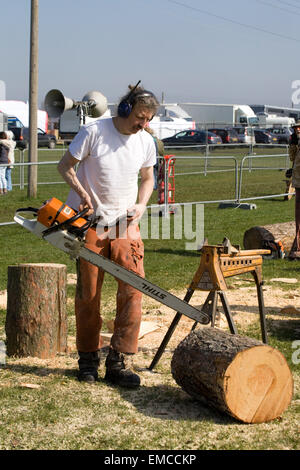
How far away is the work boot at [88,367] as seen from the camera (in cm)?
492

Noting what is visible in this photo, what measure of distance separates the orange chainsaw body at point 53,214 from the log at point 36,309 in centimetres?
113

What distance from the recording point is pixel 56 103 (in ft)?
46.3

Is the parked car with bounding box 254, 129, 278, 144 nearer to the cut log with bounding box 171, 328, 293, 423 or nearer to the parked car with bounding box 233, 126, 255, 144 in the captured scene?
the parked car with bounding box 233, 126, 255, 144

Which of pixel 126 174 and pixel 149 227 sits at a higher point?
pixel 126 174

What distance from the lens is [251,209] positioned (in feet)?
51.7

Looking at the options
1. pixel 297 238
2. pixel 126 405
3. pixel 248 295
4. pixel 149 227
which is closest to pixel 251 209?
pixel 149 227

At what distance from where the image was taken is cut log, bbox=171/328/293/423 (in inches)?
166

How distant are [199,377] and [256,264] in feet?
4.28

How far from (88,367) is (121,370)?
0.24 metres

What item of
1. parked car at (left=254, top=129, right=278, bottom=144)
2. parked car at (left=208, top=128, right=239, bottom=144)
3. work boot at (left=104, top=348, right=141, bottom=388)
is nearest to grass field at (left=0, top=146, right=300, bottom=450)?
work boot at (left=104, top=348, right=141, bottom=388)

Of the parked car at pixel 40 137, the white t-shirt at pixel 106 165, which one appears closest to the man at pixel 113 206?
the white t-shirt at pixel 106 165

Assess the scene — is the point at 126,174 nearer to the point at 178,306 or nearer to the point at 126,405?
the point at 178,306

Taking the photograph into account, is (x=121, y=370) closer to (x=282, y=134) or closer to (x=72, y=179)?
(x=72, y=179)

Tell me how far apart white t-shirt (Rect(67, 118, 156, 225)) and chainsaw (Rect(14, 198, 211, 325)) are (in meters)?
0.27
